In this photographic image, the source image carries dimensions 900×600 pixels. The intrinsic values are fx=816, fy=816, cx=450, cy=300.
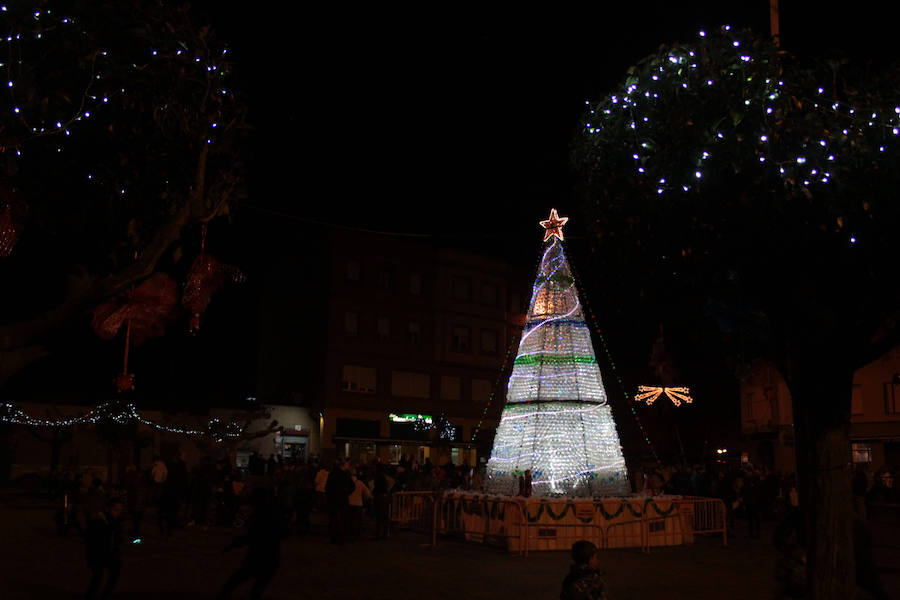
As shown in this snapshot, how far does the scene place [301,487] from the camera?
63.3ft

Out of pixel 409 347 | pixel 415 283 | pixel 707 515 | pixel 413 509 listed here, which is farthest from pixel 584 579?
pixel 415 283

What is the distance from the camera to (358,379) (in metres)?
41.8

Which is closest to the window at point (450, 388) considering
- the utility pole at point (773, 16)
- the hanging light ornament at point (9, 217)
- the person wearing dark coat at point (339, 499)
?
the person wearing dark coat at point (339, 499)

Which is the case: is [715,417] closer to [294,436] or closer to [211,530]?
[294,436]

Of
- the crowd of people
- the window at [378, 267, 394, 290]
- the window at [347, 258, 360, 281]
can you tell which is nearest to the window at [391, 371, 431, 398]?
the window at [378, 267, 394, 290]

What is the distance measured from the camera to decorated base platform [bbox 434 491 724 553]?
15.2 m

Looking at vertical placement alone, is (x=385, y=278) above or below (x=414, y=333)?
above

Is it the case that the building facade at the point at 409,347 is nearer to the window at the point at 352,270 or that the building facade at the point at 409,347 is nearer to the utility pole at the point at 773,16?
the window at the point at 352,270

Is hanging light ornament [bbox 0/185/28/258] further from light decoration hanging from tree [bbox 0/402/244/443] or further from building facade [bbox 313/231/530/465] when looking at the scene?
building facade [bbox 313/231/530/465]

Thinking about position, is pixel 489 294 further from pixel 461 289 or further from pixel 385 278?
pixel 385 278

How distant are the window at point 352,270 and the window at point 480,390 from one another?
9.31 m

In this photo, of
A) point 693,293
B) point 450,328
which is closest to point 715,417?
point 450,328

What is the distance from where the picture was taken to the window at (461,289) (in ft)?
149

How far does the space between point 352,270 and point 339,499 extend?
1033 inches
